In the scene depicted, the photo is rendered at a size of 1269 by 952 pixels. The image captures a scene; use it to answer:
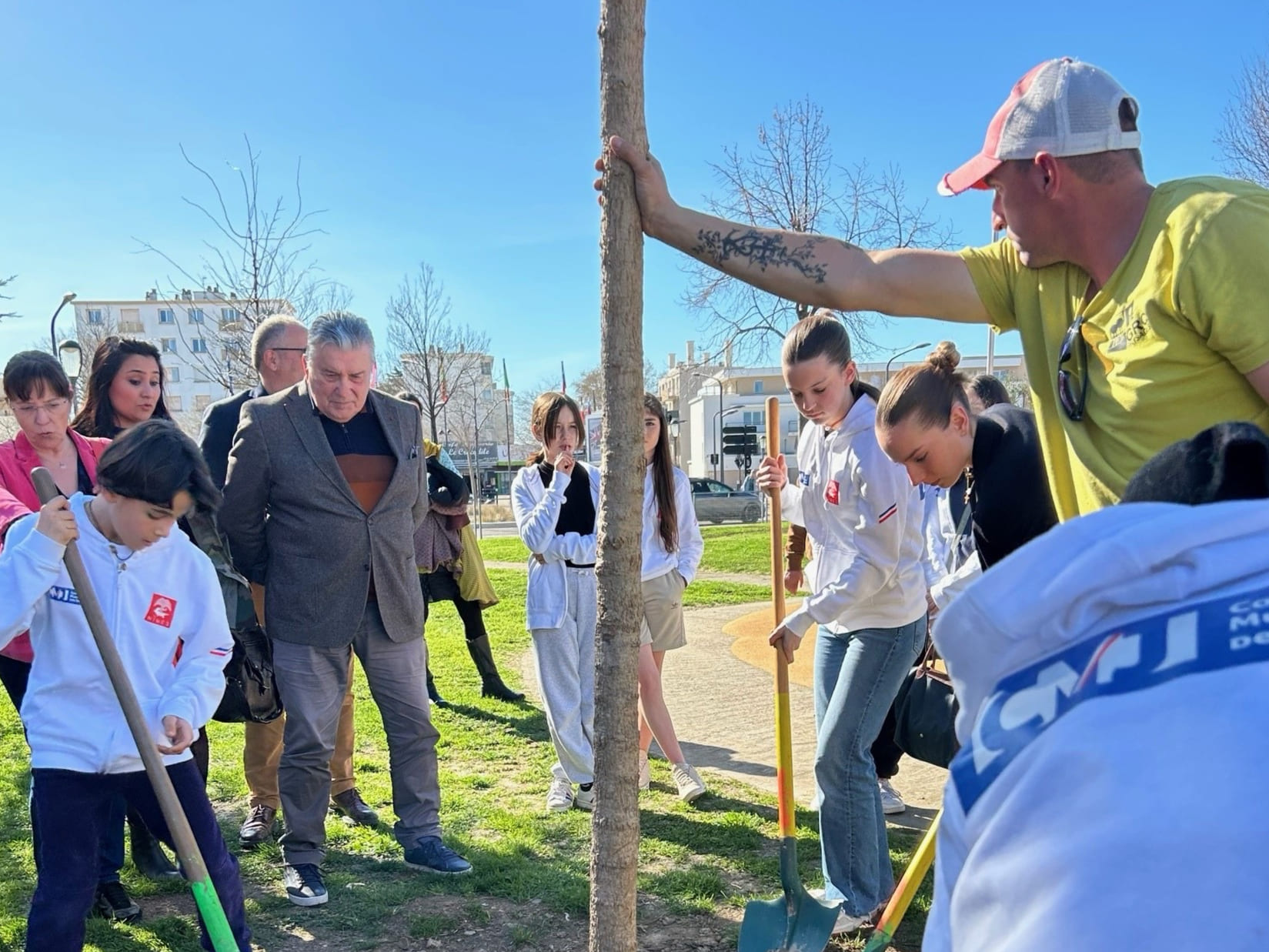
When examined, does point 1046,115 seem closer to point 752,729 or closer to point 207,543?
point 207,543

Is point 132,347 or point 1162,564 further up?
point 132,347

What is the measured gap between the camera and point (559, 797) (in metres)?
4.80

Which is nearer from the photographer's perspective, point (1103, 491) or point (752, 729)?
point (1103, 491)

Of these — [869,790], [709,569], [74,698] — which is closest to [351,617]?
[74,698]

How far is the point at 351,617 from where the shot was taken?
3.93 m

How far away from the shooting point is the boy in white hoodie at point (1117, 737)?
70 centimetres

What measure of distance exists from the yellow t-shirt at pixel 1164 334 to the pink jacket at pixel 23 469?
3.18 m

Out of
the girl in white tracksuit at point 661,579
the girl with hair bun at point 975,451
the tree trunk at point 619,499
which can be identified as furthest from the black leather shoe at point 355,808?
the girl with hair bun at point 975,451

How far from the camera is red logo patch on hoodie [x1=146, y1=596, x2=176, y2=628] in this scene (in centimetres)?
287

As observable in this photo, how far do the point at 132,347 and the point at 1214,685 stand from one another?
13.7 feet

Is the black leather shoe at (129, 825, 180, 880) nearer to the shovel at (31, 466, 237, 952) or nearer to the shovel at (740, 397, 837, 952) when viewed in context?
the shovel at (31, 466, 237, 952)

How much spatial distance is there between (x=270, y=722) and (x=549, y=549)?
4.82ft

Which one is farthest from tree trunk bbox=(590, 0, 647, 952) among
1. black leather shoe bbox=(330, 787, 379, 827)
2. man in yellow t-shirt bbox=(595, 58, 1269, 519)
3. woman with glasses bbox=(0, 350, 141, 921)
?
black leather shoe bbox=(330, 787, 379, 827)

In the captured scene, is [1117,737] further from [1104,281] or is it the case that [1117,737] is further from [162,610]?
[162,610]
